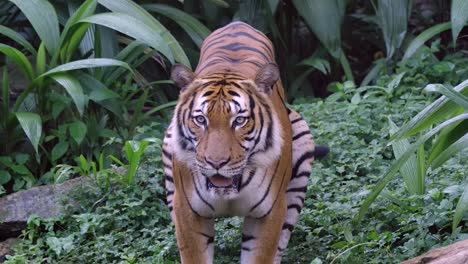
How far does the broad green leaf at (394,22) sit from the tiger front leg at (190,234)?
371 cm

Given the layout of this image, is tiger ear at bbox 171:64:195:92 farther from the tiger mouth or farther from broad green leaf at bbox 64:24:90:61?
broad green leaf at bbox 64:24:90:61

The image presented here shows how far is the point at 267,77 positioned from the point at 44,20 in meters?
2.54

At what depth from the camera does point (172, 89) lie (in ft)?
27.5

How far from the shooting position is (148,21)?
273 inches

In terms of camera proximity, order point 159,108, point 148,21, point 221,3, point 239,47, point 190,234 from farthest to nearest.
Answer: point 221,3 → point 159,108 → point 148,21 → point 239,47 → point 190,234

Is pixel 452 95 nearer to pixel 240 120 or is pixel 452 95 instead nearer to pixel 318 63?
pixel 240 120

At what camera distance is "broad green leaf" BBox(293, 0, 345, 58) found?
26.6 ft

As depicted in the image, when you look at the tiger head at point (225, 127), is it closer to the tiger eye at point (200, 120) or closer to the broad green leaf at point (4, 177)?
the tiger eye at point (200, 120)

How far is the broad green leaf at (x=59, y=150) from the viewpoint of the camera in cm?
666

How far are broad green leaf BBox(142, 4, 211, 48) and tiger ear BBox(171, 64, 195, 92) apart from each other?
321 cm

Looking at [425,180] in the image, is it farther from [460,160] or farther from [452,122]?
[452,122]

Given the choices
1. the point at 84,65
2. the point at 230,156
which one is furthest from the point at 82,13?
the point at 230,156

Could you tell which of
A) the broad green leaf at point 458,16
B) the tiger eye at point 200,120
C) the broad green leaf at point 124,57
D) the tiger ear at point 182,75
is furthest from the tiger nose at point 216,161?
the broad green leaf at point 124,57

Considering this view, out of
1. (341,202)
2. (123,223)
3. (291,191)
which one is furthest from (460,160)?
(123,223)
